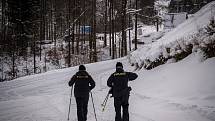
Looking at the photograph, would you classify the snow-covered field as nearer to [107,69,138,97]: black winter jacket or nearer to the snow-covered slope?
the snow-covered slope

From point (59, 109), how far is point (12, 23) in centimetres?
3799

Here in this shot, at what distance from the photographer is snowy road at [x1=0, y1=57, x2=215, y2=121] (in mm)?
10219

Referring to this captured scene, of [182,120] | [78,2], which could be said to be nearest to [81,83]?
[182,120]

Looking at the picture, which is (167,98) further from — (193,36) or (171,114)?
(193,36)

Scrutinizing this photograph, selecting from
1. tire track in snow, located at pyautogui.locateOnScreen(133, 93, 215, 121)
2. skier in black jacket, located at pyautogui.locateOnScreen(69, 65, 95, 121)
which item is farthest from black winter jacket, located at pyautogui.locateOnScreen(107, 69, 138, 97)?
tire track in snow, located at pyautogui.locateOnScreen(133, 93, 215, 121)

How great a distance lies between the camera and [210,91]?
10.5 m

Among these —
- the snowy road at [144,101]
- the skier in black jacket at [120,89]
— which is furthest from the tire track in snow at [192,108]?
the skier in black jacket at [120,89]

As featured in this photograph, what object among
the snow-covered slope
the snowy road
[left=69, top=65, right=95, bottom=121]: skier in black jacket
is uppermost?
the snow-covered slope

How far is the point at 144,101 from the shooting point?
42.9 ft

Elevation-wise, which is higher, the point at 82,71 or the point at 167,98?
the point at 82,71

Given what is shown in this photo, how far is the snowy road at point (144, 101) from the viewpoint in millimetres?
10219

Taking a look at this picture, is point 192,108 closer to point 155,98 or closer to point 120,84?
point 120,84

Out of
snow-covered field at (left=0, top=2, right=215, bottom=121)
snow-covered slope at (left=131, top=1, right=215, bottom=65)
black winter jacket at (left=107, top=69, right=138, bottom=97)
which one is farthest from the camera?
snow-covered slope at (left=131, top=1, right=215, bottom=65)

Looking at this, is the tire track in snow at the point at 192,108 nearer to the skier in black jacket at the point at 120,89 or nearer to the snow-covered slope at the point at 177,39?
the skier in black jacket at the point at 120,89
